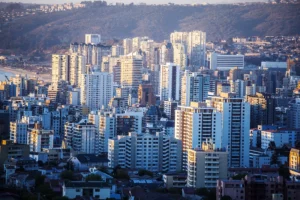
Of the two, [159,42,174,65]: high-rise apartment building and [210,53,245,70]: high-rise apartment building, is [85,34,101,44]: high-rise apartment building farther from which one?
[210,53,245,70]: high-rise apartment building

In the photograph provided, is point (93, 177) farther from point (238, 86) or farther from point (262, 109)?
point (238, 86)

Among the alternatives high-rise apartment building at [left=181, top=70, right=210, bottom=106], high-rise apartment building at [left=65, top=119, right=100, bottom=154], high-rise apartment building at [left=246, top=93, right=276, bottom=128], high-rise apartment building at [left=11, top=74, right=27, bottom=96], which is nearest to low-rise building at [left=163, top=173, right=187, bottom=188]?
high-rise apartment building at [left=65, top=119, right=100, bottom=154]

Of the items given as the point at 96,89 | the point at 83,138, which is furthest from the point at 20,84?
the point at 83,138

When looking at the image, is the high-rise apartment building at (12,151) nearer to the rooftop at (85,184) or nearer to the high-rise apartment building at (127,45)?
the rooftop at (85,184)

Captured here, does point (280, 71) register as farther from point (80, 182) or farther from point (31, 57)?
point (80, 182)

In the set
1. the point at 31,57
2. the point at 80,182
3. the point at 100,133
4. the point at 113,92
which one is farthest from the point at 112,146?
the point at 31,57

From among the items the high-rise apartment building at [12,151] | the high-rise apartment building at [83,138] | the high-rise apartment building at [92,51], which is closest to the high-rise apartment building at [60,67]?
the high-rise apartment building at [92,51]
